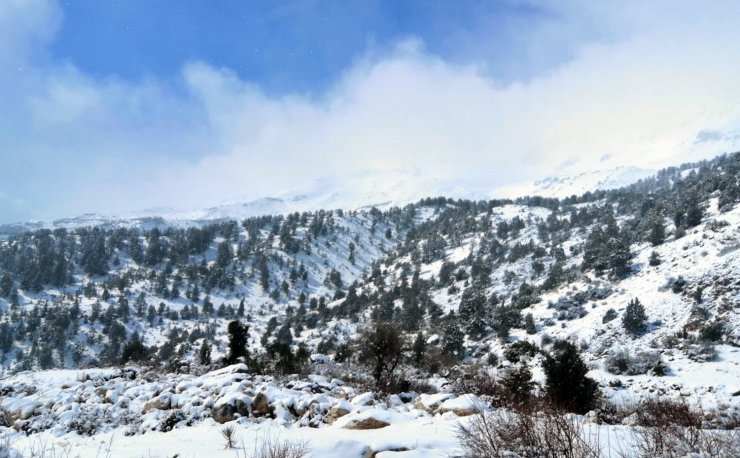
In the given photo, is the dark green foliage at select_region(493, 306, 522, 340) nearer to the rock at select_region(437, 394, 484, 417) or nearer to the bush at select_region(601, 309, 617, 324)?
the bush at select_region(601, 309, 617, 324)

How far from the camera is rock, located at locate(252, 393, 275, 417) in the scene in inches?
454

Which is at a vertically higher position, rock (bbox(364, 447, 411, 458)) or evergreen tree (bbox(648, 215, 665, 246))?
evergreen tree (bbox(648, 215, 665, 246))

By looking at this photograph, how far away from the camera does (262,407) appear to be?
11.6 meters

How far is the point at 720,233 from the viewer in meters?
59.2

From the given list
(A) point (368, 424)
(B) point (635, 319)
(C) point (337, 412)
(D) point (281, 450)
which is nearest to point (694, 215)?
(B) point (635, 319)

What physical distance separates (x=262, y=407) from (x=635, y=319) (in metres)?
50.5

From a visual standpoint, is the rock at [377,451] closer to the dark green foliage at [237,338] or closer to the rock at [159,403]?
the rock at [159,403]

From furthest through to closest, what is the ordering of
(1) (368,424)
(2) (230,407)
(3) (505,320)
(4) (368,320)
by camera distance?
(4) (368,320)
(3) (505,320)
(2) (230,407)
(1) (368,424)

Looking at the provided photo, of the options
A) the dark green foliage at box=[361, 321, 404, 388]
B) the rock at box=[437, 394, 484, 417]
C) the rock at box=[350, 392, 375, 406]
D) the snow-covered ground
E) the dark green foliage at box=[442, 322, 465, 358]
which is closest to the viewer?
the snow-covered ground

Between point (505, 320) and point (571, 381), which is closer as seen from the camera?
point (571, 381)

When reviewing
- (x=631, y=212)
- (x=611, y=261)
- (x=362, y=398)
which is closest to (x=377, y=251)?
(x=631, y=212)

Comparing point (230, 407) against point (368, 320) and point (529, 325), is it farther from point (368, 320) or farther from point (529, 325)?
point (368, 320)

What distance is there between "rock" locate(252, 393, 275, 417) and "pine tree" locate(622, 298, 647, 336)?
49.9 meters

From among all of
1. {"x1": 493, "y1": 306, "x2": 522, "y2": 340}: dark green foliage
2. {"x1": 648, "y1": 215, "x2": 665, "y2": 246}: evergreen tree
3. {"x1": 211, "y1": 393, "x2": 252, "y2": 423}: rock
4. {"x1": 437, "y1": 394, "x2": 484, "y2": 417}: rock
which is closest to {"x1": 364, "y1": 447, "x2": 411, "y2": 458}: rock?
{"x1": 437, "y1": 394, "x2": 484, "y2": 417}: rock
